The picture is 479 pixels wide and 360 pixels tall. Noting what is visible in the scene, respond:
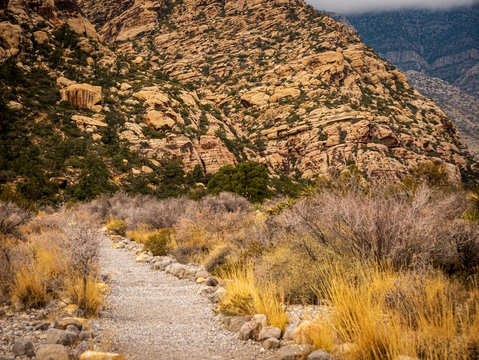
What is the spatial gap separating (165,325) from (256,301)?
1.57m

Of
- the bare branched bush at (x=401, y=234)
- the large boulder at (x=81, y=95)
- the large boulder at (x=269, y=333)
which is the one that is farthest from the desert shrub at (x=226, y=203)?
the large boulder at (x=81, y=95)

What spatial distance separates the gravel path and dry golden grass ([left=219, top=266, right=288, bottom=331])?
363 millimetres

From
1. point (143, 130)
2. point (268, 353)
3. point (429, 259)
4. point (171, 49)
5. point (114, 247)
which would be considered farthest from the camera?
point (171, 49)

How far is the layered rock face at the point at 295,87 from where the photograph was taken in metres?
46.2

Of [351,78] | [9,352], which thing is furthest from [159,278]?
[351,78]

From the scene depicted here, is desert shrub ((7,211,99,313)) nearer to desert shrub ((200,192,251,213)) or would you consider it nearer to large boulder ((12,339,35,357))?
large boulder ((12,339,35,357))

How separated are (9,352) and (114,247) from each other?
34.1 feet

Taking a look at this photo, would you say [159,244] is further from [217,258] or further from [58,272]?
[58,272]

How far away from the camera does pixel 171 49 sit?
82.9m

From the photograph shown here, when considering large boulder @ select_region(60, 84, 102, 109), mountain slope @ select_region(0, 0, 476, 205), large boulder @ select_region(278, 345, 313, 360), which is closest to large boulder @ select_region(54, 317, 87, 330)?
large boulder @ select_region(278, 345, 313, 360)

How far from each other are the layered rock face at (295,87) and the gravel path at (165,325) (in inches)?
1194

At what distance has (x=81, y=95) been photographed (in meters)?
38.0

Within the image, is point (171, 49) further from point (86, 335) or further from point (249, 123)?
point (86, 335)

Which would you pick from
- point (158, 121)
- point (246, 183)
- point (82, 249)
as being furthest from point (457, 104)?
point (82, 249)
